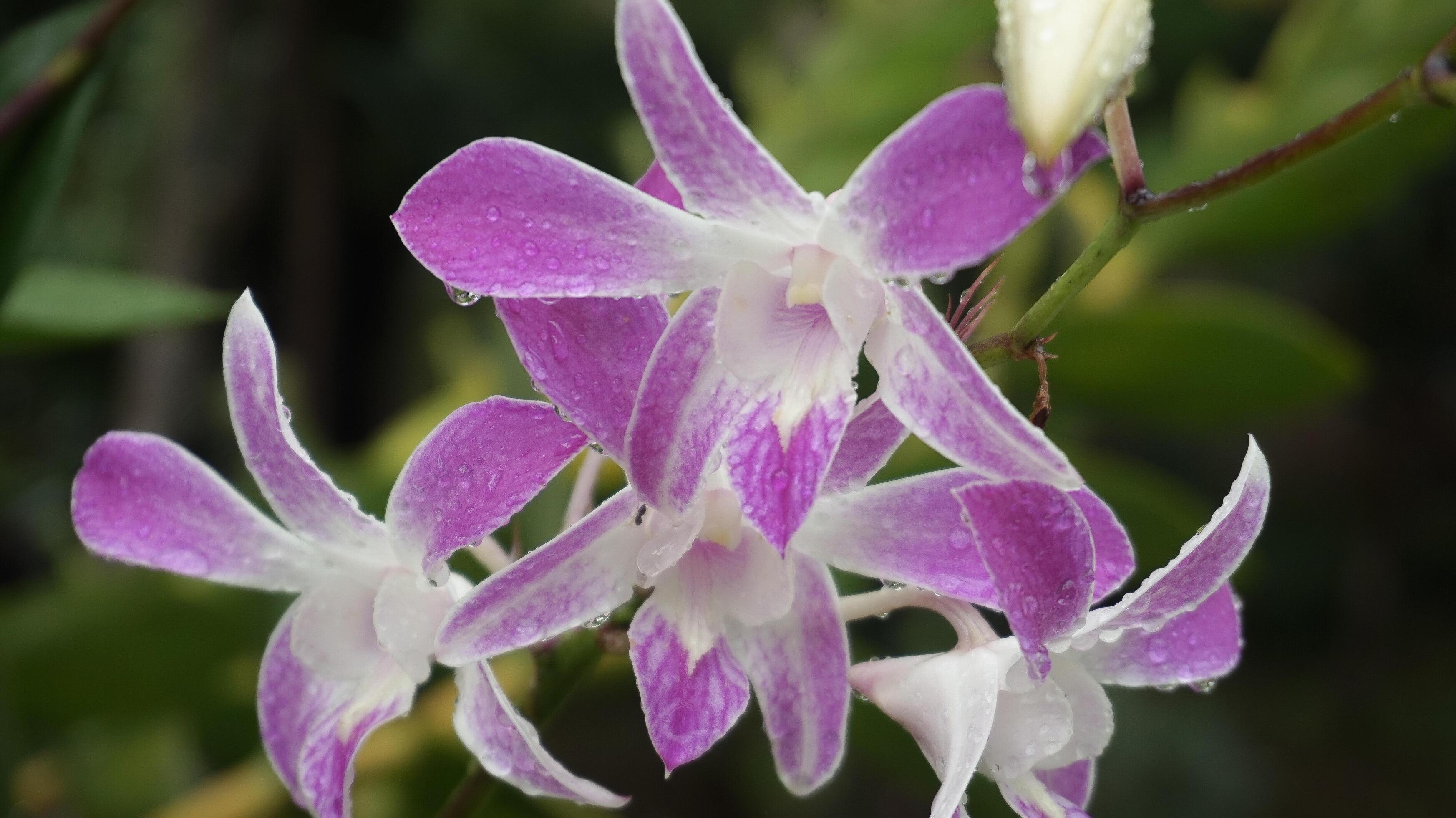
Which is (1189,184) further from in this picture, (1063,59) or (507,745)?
(507,745)

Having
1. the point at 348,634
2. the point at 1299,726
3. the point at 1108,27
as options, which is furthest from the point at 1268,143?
the point at 1299,726

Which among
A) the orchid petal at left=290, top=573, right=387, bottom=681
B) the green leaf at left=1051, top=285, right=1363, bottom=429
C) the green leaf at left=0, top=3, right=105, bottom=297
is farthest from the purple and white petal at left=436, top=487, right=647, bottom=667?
the green leaf at left=1051, top=285, right=1363, bottom=429

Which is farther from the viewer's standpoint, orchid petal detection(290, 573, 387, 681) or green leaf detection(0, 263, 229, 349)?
green leaf detection(0, 263, 229, 349)

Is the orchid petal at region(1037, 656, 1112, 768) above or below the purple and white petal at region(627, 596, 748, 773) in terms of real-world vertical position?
below

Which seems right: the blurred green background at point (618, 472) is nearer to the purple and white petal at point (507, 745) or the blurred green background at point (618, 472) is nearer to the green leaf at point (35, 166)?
the green leaf at point (35, 166)

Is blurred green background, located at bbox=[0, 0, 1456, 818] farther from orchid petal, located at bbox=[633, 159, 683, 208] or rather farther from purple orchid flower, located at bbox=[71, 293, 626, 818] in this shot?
orchid petal, located at bbox=[633, 159, 683, 208]

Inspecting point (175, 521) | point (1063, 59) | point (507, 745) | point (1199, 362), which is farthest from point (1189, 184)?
point (1199, 362)

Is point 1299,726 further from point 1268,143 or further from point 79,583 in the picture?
point 79,583
